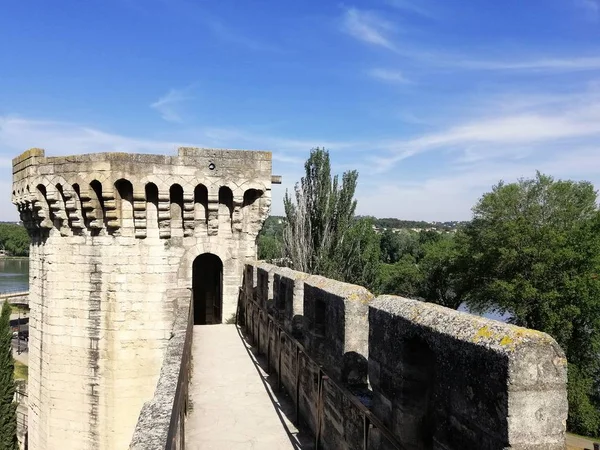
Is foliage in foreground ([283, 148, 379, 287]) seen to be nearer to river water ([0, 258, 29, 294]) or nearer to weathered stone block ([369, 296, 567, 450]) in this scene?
weathered stone block ([369, 296, 567, 450])

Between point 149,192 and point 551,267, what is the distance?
17529 millimetres

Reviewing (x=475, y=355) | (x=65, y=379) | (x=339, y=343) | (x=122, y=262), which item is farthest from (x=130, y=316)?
(x=475, y=355)

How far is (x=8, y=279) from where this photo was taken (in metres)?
84.4

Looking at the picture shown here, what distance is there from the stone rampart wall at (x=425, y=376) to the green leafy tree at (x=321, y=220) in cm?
1489

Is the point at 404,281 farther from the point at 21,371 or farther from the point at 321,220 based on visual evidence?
the point at 21,371

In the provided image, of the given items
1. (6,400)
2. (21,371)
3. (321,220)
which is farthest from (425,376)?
(21,371)

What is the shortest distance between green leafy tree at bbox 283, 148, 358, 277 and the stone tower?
987 centimetres

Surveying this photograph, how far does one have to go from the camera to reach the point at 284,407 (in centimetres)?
658

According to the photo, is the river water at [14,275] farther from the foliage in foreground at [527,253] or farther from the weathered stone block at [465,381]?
the weathered stone block at [465,381]

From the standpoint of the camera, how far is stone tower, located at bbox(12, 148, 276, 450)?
10492mm

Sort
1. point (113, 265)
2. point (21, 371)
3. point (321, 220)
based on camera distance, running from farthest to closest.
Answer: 1. point (21, 371)
2. point (321, 220)
3. point (113, 265)

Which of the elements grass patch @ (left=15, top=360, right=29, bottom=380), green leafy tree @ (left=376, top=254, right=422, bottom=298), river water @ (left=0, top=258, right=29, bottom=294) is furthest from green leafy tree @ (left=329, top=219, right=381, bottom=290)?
river water @ (left=0, top=258, right=29, bottom=294)

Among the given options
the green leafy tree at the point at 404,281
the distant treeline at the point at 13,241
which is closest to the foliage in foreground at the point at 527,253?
the green leafy tree at the point at 404,281

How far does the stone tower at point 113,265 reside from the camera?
34.4ft
